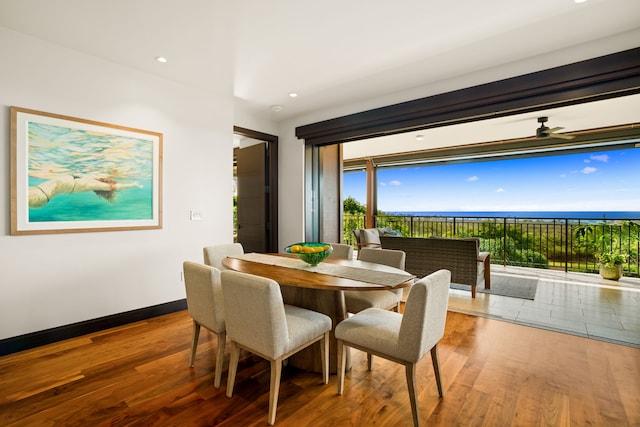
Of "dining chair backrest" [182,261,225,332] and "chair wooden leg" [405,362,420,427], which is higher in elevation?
"dining chair backrest" [182,261,225,332]

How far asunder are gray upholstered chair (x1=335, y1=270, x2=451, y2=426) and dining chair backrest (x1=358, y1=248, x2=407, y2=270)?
817 mm

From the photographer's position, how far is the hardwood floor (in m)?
Answer: 1.71

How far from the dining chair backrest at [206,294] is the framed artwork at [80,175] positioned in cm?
147

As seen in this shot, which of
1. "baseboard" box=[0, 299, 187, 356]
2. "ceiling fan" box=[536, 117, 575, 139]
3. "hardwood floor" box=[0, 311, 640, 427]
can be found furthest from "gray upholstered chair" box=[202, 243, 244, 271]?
"ceiling fan" box=[536, 117, 575, 139]

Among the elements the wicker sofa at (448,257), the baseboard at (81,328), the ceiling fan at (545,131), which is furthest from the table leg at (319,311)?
→ the ceiling fan at (545,131)

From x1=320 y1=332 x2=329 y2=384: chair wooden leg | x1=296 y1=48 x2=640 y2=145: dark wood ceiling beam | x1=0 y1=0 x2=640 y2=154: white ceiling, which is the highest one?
x1=0 y1=0 x2=640 y2=154: white ceiling

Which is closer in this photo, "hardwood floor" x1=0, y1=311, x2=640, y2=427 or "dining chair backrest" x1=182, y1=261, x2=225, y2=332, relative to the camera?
"hardwood floor" x1=0, y1=311, x2=640, y2=427

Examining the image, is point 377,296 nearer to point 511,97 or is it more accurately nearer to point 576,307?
point 511,97

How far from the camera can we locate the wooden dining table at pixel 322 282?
1920mm

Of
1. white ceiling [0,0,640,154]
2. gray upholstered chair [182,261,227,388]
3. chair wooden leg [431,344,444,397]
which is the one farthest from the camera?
white ceiling [0,0,640,154]

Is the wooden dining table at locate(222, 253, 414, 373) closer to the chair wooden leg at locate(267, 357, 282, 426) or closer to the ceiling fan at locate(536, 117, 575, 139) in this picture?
the chair wooden leg at locate(267, 357, 282, 426)

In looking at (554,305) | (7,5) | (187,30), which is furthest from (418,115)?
(7,5)

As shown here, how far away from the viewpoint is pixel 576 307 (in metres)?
3.62

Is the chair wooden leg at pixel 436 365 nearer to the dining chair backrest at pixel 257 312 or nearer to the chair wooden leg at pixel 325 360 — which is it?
the chair wooden leg at pixel 325 360
